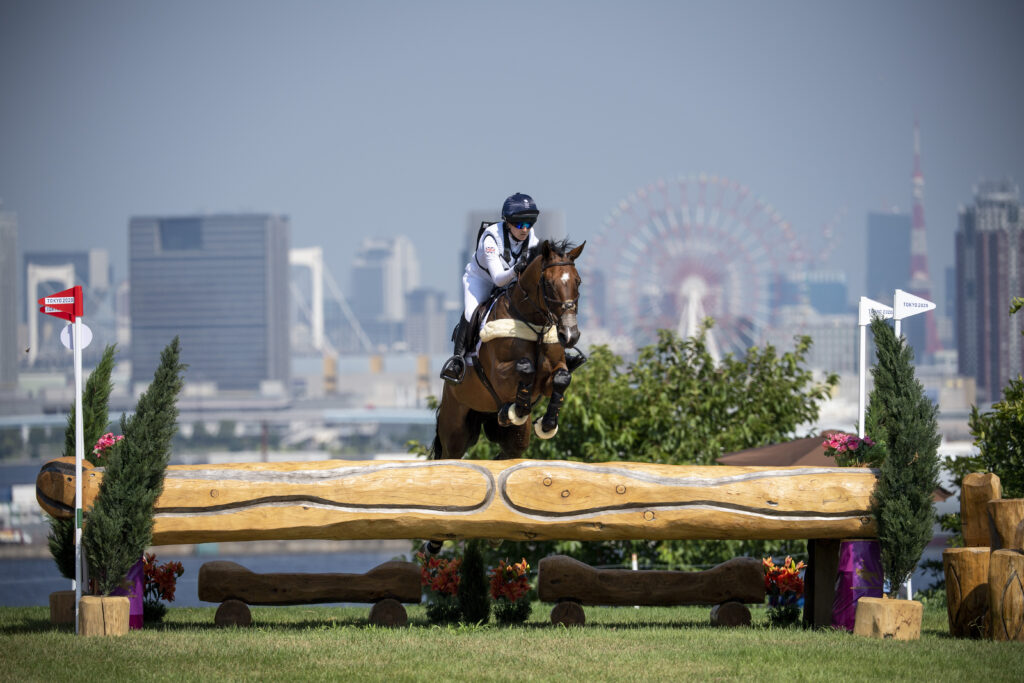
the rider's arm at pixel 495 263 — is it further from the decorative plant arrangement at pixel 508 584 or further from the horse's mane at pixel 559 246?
the decorative plant arrangement at pixel 508 584

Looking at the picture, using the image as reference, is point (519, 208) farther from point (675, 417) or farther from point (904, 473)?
point (675, 417)

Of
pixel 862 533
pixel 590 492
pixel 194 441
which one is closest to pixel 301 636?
pixel 590 492

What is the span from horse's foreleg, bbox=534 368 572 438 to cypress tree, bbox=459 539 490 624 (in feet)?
3.81

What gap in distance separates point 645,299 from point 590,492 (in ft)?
321

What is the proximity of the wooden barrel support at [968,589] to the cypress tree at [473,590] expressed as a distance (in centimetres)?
349

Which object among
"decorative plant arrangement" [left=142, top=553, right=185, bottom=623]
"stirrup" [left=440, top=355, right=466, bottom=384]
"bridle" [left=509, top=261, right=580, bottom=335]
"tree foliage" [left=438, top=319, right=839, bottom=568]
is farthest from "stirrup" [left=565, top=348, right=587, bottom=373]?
"tree foliage" [left=438, top=319, right=839, bottom=568]

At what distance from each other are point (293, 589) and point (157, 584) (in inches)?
51.9

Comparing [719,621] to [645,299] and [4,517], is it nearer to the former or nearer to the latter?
[645,299]

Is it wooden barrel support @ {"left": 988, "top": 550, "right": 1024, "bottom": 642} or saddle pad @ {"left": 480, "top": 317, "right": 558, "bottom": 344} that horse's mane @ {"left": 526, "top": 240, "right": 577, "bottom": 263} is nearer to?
saddle pad @ {"left": 480, "top": 317, "right": 558, "bottom": 344}

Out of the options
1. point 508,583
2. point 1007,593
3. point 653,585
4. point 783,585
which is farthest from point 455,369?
point 1007,593

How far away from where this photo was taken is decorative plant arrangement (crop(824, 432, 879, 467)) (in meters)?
9.16

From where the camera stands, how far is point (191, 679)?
716 centimetres

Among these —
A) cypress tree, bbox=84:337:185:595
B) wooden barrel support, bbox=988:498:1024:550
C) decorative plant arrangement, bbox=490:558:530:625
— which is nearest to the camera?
wooden barrel support, bbox=988:498:1024:550

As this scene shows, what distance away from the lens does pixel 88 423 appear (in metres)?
10.2
